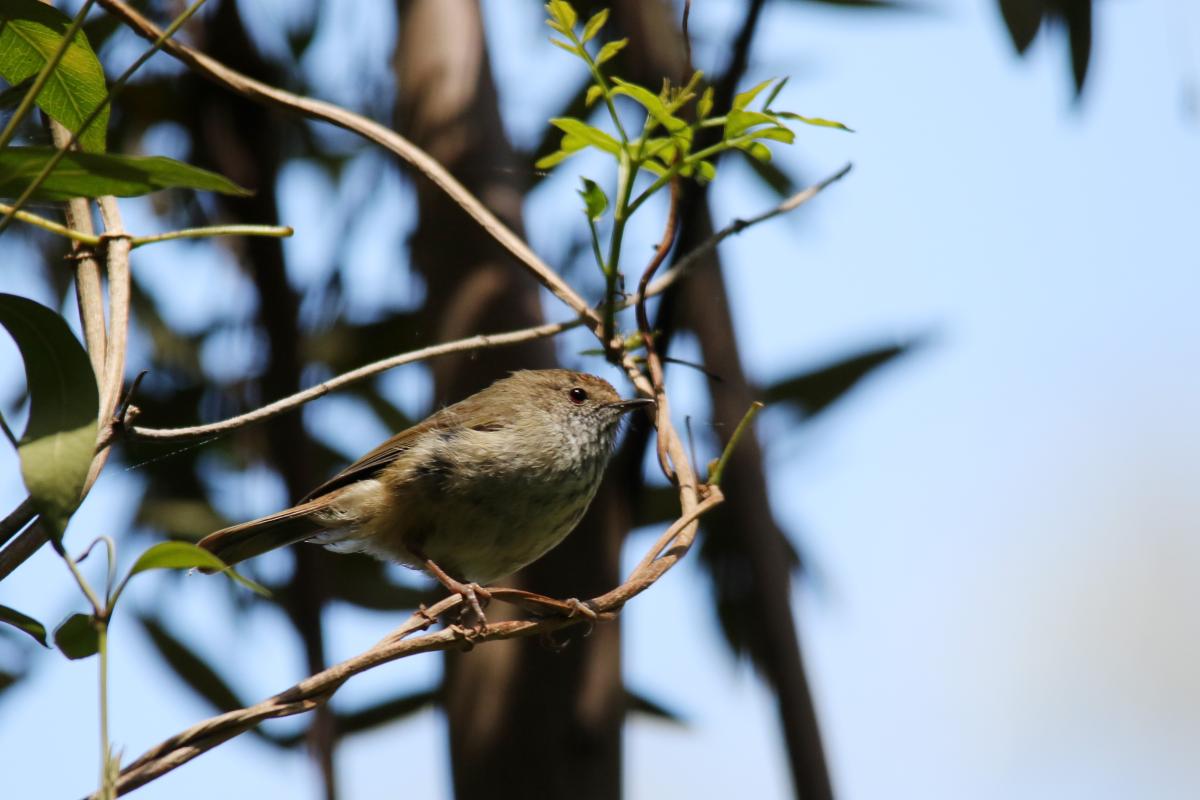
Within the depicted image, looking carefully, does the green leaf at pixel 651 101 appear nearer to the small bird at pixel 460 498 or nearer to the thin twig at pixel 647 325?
the thin twig at pixel 647 325

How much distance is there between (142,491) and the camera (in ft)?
12.8

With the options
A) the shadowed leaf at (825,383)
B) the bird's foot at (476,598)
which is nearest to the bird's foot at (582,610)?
the bird's foot at (476,598)

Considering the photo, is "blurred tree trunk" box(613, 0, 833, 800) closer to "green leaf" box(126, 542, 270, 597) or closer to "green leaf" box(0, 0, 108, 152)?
"green leaf" box(0, 0, 108, 152)

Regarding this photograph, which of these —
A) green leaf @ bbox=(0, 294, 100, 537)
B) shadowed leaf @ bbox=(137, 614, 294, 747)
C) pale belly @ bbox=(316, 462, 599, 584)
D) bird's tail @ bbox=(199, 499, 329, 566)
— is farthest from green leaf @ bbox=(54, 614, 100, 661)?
shadowed leaf @ bbox=(137, 614, 294, 747)

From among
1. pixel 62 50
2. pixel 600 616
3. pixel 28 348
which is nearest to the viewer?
pixel 62 50

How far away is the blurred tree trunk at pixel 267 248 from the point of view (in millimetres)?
3205

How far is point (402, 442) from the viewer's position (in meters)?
2.90

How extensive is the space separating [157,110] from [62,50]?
2908 mm

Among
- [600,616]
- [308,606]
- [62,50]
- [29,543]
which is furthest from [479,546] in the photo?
[62,50]

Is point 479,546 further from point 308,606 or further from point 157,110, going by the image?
point 157,110

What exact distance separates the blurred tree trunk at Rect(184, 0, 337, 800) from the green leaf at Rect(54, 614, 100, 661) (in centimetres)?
163

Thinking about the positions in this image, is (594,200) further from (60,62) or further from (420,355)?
(60,62)

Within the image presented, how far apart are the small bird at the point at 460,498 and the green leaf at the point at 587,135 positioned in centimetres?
88

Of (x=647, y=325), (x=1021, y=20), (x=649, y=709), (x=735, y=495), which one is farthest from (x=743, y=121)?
(x=649, y=709)
